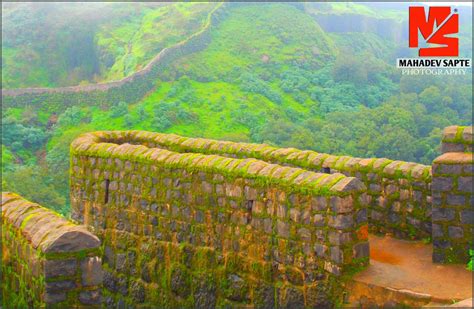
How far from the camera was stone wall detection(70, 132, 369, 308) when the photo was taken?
6.13m

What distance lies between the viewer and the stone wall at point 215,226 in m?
6.13

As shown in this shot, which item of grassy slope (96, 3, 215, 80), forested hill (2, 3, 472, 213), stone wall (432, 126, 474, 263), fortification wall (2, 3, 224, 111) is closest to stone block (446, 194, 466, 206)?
stone wall (432, 126, 474, 263)

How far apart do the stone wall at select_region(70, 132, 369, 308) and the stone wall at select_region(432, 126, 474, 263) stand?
0.92m

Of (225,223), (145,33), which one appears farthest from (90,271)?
(145,33)

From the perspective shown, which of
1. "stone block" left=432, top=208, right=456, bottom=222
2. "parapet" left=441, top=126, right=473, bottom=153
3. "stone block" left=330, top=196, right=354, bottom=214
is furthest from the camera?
"parapet" left=441, top=126, right=473, bottom=153

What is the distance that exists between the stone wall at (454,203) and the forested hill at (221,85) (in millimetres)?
27597

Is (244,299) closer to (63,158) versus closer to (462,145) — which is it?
(462,145)

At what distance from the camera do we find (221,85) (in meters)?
54.6

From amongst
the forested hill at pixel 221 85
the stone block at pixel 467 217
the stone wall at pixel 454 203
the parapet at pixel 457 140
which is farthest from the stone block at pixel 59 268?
the forested hill at pixel 221 85

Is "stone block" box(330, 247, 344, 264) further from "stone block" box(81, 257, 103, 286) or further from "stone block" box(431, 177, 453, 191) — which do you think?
"stone block" box(81, 257, 103, 286)

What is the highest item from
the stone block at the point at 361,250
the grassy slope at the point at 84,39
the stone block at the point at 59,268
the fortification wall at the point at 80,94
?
the grassy slope at the point at 84,39

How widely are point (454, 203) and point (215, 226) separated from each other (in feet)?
8.21

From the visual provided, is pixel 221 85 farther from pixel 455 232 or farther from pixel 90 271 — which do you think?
pixel 90 271

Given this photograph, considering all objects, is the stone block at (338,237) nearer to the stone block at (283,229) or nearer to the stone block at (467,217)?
the stone block at (283,229)
